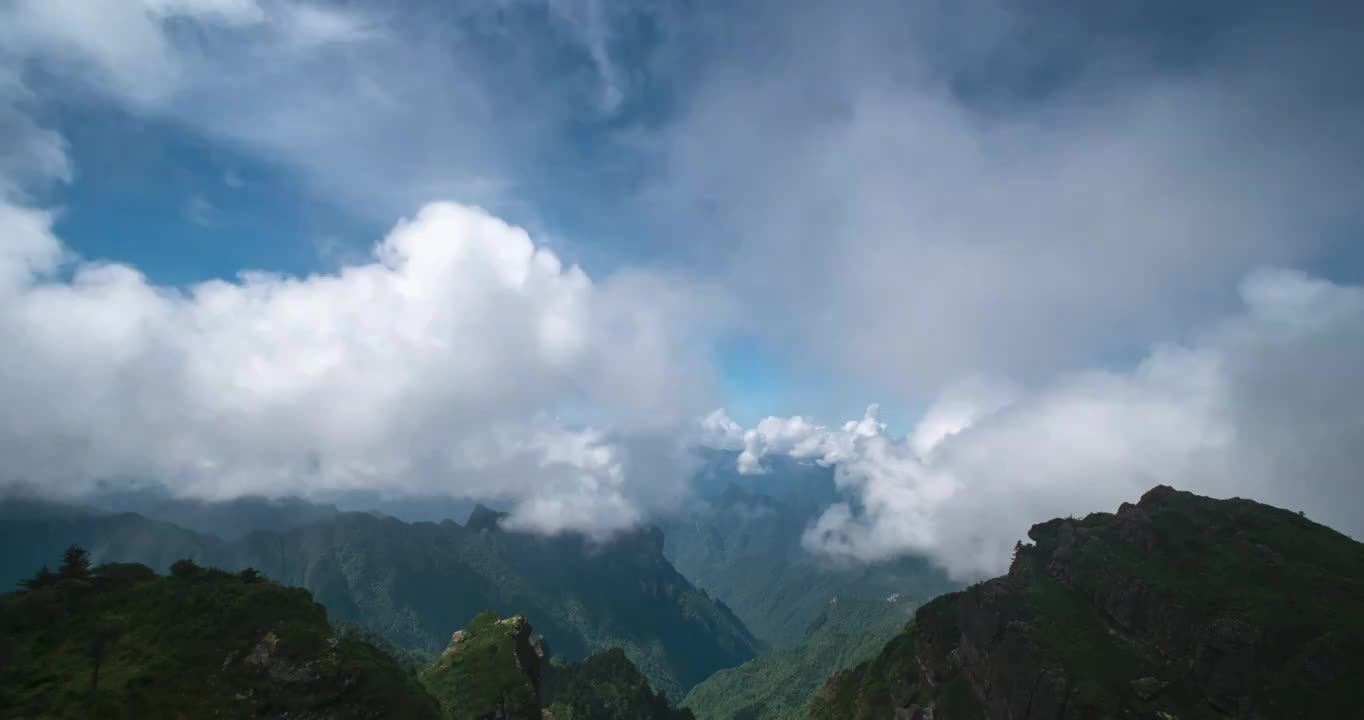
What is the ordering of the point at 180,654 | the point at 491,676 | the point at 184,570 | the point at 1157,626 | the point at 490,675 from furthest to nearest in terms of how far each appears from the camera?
the point at 490,675
the point at 491,676
the point at 1157,626
the point at 184,570
the point at 180,654

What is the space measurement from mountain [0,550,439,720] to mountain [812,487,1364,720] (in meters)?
94.9

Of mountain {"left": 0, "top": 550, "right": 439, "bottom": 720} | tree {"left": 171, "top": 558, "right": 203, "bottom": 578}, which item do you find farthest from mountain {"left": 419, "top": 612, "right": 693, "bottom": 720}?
tree {"left": 171, "top": 558, "right": 203, "bottom": 578}

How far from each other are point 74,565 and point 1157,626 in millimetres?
155192

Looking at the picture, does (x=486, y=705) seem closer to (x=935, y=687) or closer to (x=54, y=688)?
(x=54, y=688)

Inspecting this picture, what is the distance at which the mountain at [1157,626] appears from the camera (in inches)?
3118

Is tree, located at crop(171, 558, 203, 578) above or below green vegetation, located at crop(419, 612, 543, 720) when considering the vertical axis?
above

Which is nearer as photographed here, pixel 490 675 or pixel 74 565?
pixel 74 565

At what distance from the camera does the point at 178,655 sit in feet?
207

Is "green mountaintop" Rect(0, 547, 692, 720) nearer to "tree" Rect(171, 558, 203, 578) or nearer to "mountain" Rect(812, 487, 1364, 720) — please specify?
"tree" Rect(171, 558, 203, 578)

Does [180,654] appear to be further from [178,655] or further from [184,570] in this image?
[184,570]

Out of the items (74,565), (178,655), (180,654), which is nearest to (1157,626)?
(180,654)

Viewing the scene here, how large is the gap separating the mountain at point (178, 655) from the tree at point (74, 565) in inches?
10.4

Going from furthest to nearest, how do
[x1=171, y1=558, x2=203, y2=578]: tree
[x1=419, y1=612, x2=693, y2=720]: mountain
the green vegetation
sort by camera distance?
the green vegetation, [x1=419, y1=612, x2=693, y2=720]: mountain, [x1=171, y1=558, x2=203, y2=578]: tree

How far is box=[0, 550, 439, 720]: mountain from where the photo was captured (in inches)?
2242
